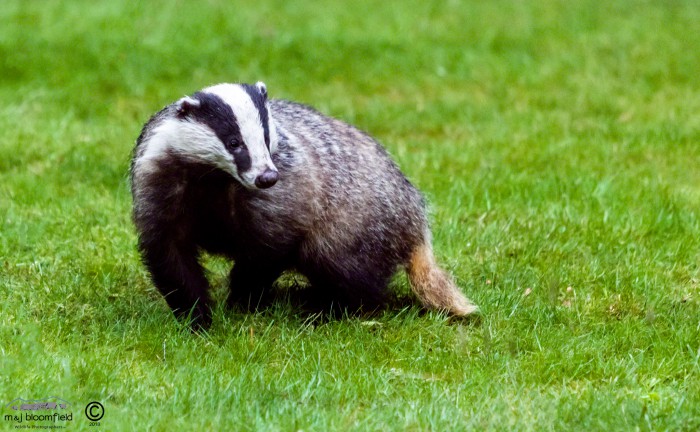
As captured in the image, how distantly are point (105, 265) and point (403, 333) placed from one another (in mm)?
1640

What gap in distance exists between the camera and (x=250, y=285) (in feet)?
17.8

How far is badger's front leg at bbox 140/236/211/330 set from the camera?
16.2 feet

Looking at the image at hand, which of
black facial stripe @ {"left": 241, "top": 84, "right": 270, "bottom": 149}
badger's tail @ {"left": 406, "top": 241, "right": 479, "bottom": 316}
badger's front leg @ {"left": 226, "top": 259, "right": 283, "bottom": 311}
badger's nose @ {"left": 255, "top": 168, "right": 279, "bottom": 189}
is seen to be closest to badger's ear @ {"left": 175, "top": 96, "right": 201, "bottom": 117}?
black facial stripe @ {"left": 241, "top": 84, "right": 270, "bottom": 149}

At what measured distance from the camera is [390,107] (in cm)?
931

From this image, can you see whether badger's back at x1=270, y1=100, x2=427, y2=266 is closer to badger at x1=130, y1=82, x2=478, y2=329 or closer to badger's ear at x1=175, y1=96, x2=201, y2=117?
badger at x1=130, y1=82, x2=478, y2=329

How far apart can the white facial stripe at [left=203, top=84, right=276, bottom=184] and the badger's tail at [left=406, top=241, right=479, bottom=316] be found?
1.11 meters

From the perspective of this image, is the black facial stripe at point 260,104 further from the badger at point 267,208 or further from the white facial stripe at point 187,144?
the white facial stripe at point 187,144

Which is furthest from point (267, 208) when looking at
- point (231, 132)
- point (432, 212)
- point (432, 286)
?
point (432, 212)

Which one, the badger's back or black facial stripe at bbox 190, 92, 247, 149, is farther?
the badger's back

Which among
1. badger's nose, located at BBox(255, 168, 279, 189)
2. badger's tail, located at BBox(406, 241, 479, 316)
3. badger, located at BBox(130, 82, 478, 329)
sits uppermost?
badger's nose, located at BBox(255, 168, 279, 189)

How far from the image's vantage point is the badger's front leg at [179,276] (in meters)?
4.95

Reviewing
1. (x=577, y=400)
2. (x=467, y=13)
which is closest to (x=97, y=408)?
(x=577, y=400)

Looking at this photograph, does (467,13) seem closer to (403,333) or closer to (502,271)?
(502,271)

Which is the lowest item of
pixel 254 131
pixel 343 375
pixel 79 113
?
pixel 79 113
